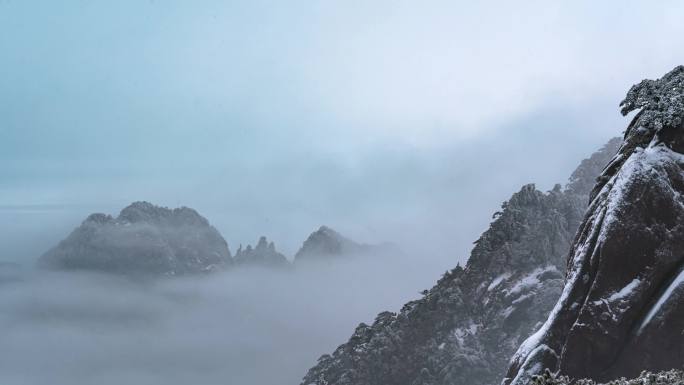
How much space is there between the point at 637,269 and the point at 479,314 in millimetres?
55844

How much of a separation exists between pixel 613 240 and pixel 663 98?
9179 mm

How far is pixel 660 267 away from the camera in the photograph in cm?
3272

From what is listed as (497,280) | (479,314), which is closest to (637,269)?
(479,314)

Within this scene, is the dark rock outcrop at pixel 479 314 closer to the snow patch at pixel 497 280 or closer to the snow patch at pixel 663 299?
the snow patch at pixel 497 280

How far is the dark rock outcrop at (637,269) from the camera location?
32.2 meters

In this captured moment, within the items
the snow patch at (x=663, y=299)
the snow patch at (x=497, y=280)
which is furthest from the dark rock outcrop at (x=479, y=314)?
the snow patch at (x=663, y=299)

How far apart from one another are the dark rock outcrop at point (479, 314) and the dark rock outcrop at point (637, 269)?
46.0 meters

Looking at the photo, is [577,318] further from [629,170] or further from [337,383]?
[337,383]

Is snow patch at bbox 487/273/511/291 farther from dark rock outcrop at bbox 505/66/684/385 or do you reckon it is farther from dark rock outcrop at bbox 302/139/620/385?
dark rock outcrop at bbox 505/66/684/385

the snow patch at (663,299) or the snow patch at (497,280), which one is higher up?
the snow patch at (663,299)

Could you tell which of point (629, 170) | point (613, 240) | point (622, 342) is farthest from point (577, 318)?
point (629, 170)

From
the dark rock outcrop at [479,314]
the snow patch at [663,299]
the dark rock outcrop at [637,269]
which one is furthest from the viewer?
the dark rock outcrop at [479,314]

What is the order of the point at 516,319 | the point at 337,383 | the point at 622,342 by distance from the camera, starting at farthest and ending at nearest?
the point at 337,383, the point at 516,319, the point at 622,342

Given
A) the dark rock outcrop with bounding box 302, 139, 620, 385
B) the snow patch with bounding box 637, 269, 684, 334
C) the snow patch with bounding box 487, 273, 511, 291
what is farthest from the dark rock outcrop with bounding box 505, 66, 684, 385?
the snow patch with bounding box 487, 273, 511, 291
